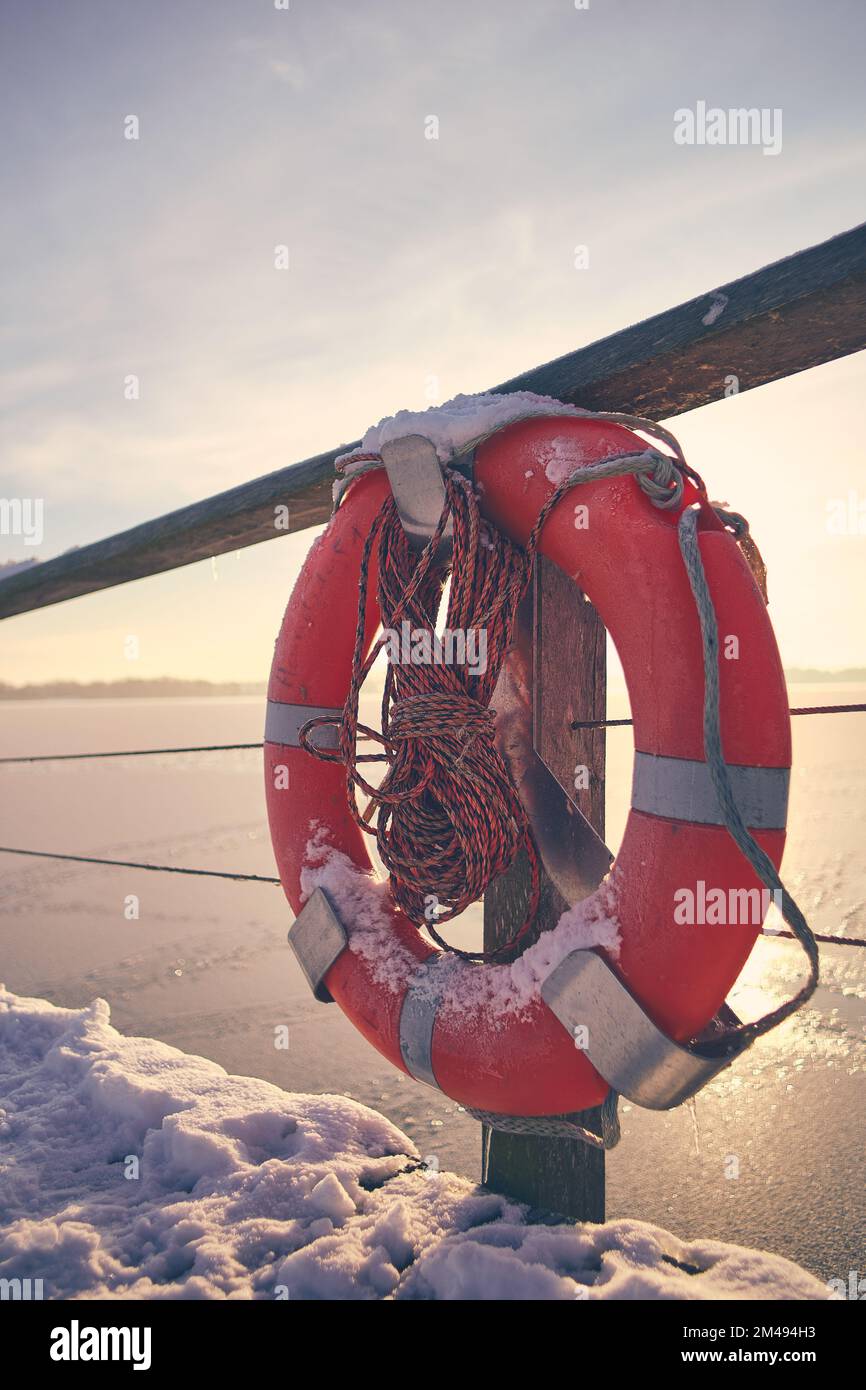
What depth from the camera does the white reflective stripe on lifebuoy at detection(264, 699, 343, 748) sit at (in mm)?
1335

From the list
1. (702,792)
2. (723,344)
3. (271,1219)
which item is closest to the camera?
(702,792)

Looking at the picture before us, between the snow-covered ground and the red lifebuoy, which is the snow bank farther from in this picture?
the snow-covered ground

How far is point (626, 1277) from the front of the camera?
43.6 inches

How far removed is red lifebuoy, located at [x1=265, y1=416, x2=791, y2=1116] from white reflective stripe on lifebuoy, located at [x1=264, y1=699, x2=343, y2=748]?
0.16 metres

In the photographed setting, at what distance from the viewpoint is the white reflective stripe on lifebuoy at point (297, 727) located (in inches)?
52.6

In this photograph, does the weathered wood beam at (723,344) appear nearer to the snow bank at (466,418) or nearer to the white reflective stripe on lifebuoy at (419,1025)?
the snow bank at (466,418)

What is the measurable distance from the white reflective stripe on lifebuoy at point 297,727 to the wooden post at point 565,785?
0.34 meters

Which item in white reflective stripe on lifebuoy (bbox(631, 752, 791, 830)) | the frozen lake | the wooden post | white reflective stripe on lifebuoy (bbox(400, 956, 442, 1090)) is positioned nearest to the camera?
white reflective stripe on lifebuoy (bbox(631, 752, 791, 830))

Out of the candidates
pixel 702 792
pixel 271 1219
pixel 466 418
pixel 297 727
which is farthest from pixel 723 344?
pixel 271 1219

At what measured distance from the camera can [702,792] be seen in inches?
37.5

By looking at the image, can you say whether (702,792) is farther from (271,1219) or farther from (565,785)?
(271,1219)

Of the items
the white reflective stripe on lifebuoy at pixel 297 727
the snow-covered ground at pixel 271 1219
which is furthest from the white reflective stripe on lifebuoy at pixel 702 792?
the snow-covered ground at pixel 271 1219

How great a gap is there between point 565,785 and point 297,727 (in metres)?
0.44

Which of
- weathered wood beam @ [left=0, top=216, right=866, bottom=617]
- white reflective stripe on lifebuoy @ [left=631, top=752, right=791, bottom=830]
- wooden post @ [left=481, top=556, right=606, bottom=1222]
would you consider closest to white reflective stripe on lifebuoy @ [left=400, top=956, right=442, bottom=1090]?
wooden post @ [left=481, top=556, right=606, bottom=1222]
